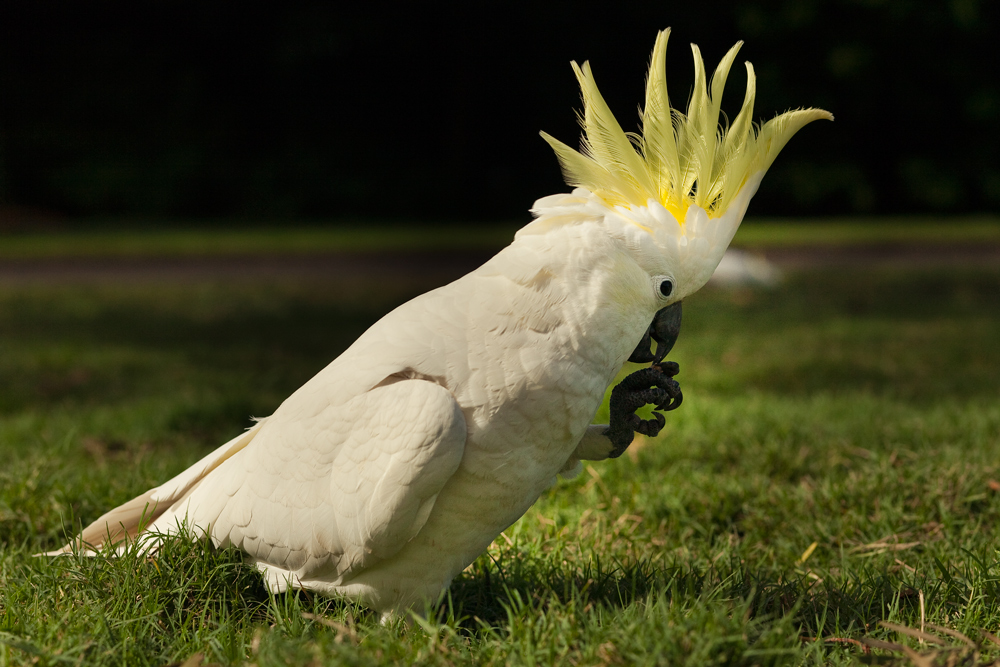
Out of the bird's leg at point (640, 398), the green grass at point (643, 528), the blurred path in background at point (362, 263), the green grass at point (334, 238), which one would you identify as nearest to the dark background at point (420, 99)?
the green grass at point (334, 238)

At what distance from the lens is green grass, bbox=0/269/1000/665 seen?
5.50 ft

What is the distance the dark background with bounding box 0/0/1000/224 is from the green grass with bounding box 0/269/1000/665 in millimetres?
11573

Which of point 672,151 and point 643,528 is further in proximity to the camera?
point 643,528

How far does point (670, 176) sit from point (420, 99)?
1643 centimetres

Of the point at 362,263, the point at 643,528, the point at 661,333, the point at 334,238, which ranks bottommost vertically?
the point at 362,263

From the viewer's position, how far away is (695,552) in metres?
2.48

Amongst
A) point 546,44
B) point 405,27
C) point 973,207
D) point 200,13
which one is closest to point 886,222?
point 973,207

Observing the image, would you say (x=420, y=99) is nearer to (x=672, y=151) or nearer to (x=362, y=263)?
(x=362, y=263)

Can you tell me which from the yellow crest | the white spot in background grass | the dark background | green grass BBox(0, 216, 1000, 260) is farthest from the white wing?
the dark background

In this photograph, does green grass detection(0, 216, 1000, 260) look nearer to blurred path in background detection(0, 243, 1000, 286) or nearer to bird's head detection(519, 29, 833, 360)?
blurred path in background detection(0, 243, 1000, 286)

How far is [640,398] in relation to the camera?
6.40 feet

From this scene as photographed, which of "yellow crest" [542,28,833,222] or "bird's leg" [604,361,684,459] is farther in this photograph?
"bird's leg" [604,361,684,459]

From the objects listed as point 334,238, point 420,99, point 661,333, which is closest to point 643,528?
point 661,333

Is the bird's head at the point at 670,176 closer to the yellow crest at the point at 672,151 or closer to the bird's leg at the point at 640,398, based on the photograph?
the yellow crest at the point at 672,151
